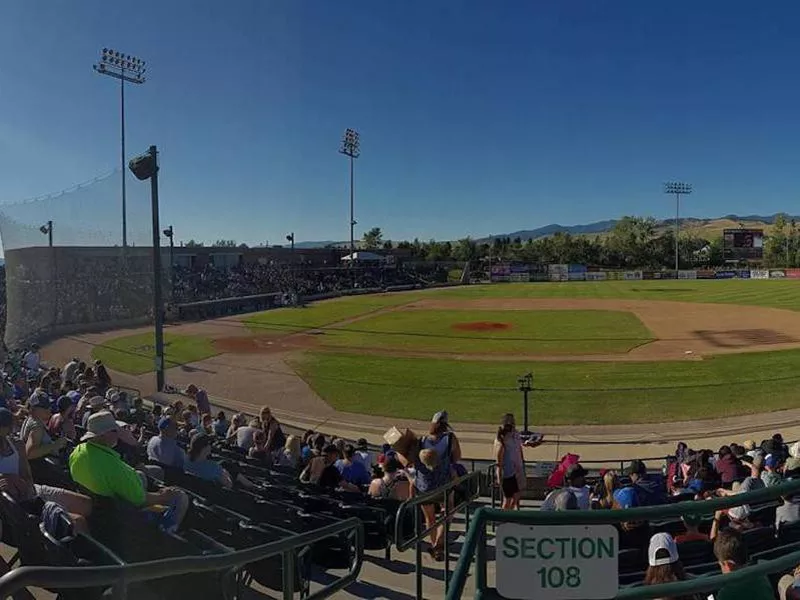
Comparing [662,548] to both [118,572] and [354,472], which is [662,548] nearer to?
[118,572]

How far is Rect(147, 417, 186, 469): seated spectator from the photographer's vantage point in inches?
288

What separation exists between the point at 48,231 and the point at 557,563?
2833 cm

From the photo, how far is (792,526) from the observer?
211 inches

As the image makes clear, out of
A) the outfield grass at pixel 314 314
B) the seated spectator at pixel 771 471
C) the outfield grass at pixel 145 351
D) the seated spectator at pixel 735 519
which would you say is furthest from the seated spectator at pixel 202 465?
→ the outfield grass at pixel 314 314

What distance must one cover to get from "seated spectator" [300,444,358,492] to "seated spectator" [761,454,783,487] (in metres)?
4.95

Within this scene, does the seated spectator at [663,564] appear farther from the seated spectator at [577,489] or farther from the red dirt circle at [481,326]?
the red dirt circle at [481,326]

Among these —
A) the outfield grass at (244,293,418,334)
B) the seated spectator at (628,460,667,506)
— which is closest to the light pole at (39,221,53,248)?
the outfield grass at (244,293,418,334)

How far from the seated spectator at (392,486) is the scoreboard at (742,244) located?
135 metres

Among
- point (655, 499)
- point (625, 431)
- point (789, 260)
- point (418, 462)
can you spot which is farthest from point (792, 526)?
point (789, 260)

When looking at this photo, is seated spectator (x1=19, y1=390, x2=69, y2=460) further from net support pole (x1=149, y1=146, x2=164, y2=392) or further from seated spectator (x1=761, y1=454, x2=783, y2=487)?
net support pole (x1=149, y1=146, x2=164, y2=392)

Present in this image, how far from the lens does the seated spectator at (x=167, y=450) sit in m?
7.32

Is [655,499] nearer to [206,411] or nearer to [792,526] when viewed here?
[792,526]

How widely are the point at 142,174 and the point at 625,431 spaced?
1698cm

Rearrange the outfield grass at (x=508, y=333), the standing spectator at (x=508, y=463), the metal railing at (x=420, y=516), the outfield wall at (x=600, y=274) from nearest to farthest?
the metal railing at (x=420, y=516), the standing spectator at (x=508, y=463), the outfield grass at (x=508, y=333), the outfield wall at (x=600, y=274)
